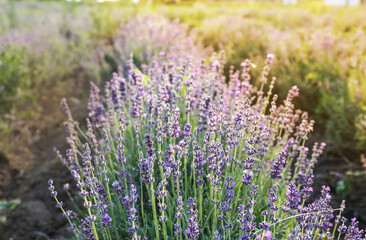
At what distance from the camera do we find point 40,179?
3.99 metres

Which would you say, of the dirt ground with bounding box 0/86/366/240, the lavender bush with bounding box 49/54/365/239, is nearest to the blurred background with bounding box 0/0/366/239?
the dirt ground with bounding box 0/86/366/240

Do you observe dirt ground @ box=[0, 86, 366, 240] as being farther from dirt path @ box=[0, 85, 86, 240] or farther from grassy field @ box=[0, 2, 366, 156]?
grassy field @ box=[0, 2, 366, 156]

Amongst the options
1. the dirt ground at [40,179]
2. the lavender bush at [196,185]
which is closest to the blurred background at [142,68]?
the dirt ground at [40,179]

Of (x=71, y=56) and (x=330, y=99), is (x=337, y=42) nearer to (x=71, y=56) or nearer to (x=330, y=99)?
(x=330, y=99)

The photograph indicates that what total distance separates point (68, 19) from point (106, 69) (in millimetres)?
4092

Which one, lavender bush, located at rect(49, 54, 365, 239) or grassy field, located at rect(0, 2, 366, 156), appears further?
grassy field, located at rect(0, 2, 366, 156)

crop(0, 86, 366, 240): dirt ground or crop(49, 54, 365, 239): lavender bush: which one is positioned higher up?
crop(49, 54, 365, 239): lavender bush

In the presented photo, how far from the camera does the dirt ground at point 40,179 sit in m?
3.21

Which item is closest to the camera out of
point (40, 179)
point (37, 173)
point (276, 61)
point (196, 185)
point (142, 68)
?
point (196, 185)

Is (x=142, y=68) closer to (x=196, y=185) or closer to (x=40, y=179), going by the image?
(x=40, y=179)

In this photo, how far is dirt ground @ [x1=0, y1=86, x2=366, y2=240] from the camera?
321cm

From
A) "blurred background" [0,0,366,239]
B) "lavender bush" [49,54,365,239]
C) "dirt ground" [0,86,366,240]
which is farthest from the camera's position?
"blurred background" [0,0,366,239]

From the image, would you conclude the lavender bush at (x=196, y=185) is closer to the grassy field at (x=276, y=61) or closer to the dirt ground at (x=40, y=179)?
the dirt ground at (x=40, y=179)

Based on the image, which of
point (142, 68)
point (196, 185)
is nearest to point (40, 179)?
point (142, 68)
